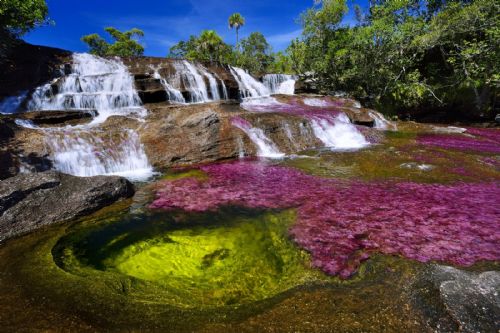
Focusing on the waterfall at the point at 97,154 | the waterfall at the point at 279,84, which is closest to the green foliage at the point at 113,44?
the waterfall at the point at 279,84

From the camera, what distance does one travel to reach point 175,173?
1407 centimetres

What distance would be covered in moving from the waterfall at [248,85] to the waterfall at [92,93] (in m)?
12.0

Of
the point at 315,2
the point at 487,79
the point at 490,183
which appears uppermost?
the point at 315,2

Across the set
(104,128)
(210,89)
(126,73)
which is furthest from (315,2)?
(104,128)

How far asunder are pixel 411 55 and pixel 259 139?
83.6 ft

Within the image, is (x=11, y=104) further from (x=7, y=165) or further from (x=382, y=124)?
(x=382, y=124)

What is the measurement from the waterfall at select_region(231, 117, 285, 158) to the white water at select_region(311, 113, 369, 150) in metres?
3.92

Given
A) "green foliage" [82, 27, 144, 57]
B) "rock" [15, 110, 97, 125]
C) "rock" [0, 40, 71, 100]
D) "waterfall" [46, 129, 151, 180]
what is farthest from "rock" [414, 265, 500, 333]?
"green foliage" [82, 27, 144, 57]

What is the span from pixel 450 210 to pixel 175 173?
10.6m

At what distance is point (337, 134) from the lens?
70.6 ft

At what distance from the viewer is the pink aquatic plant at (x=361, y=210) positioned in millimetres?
6801

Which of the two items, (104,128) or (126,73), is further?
(126,73)

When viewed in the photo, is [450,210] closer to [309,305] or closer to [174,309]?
[309,305]

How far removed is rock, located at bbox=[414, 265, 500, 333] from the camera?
426 cm
